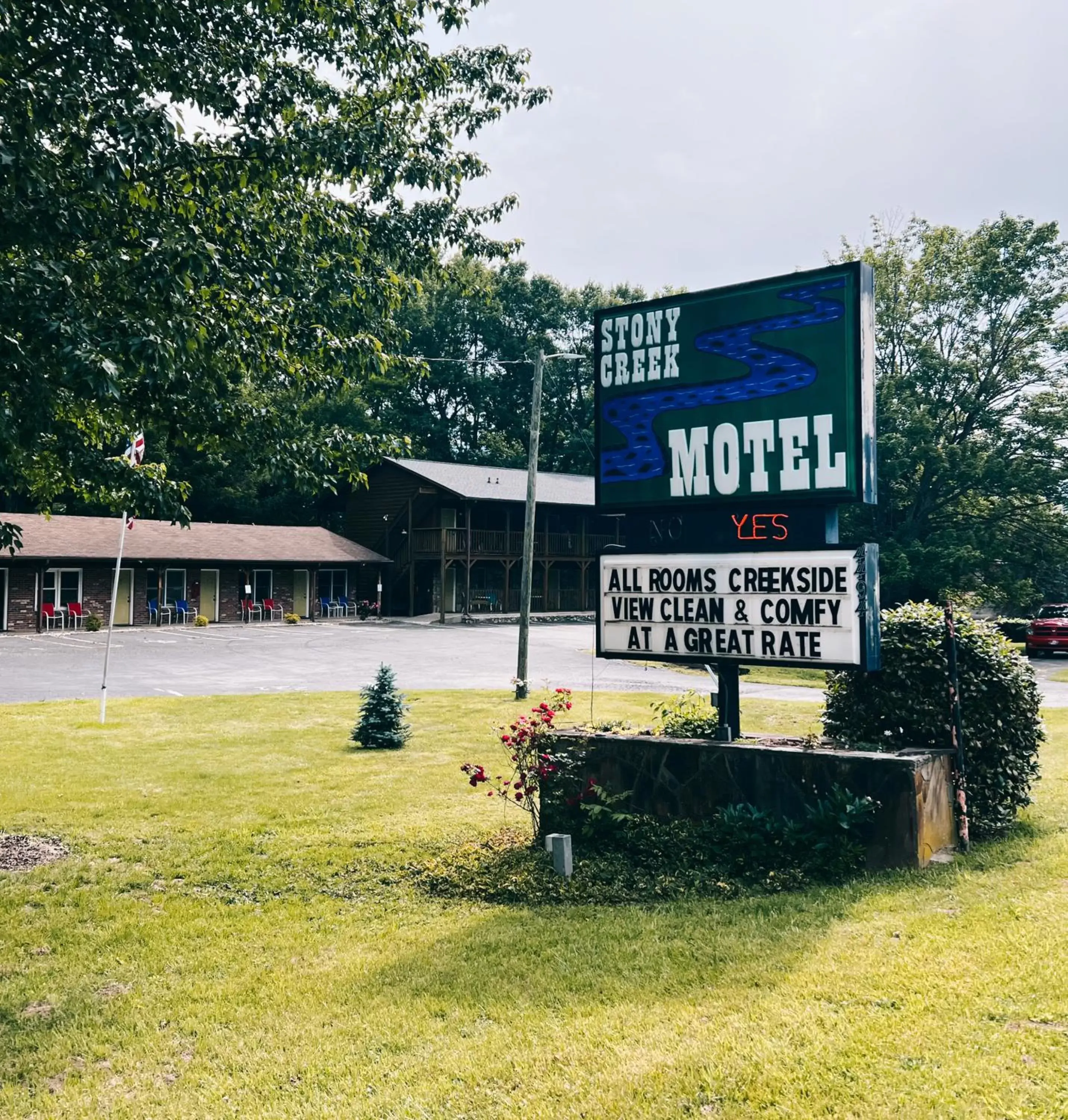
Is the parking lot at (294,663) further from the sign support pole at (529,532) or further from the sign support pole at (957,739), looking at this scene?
the sign support pole at (957,739)

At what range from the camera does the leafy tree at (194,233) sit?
6.54 metres

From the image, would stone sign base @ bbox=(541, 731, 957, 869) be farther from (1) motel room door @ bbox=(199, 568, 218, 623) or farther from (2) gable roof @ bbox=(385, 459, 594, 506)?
(2) gable roof @ bbox=(385, 459, 594, 506)

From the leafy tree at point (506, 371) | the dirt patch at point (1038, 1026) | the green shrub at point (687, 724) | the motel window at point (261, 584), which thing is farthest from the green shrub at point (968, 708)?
the leafy tree at point (506, 371)

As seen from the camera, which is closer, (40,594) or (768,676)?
(768,676)

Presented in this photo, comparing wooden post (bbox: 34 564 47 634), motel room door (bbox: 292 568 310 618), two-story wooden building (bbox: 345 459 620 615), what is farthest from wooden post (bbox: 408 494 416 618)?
wooden post (bbox: 34 564 47 634)

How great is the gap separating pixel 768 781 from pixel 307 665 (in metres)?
19.9

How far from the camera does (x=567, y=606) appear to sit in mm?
54781

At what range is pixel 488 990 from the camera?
5344 millimetres

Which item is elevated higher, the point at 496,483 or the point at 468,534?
the point at 496,483

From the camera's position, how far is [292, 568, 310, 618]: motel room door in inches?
1806

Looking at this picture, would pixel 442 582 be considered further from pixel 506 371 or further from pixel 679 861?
pixel 679 861

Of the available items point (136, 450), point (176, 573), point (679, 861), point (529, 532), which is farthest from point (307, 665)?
point (679, 861)

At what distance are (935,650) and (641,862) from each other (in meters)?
3.13

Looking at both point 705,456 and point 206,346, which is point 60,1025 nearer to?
point 206,346
